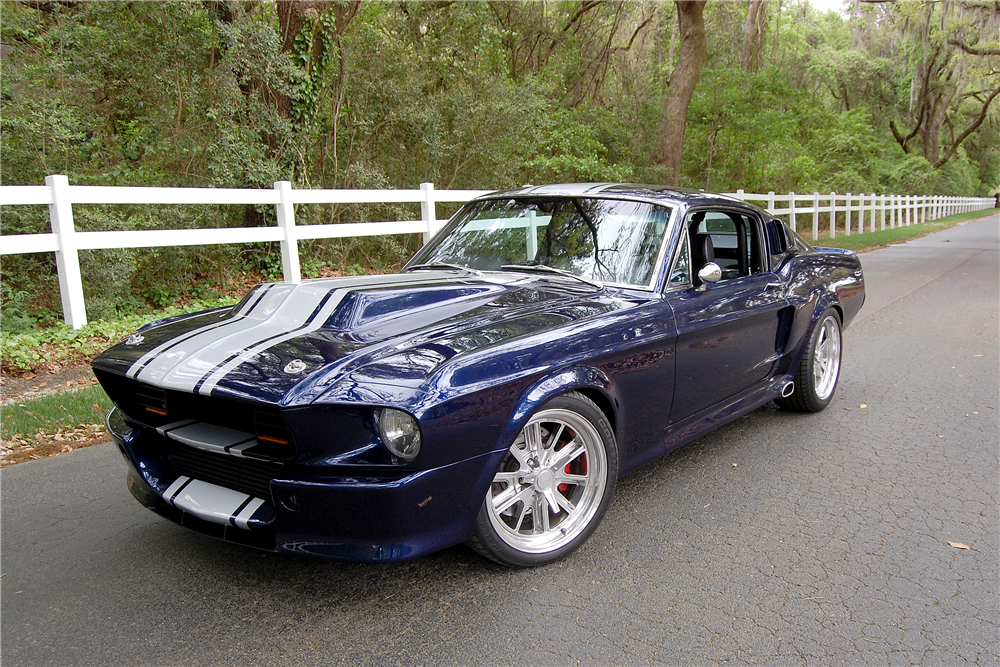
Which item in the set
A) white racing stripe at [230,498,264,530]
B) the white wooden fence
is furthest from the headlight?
the white wooden fence

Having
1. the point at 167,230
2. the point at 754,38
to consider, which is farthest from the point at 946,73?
the point at 167,230

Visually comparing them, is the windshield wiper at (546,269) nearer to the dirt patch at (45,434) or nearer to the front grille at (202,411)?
the front grille at (202,411)

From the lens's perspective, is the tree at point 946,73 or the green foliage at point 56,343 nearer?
the green foliage at point 56,343

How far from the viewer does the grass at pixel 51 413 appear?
4.62 metres

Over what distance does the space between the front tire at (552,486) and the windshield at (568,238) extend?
96cm

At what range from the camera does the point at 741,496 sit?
3.50 meters

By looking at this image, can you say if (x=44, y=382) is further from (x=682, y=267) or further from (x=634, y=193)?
(x=682, y=267)

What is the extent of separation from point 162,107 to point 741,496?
10.1 meters

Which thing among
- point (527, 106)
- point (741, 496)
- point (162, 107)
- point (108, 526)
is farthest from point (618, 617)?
point (527, 106)

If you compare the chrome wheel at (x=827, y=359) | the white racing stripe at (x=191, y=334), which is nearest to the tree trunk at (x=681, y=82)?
the chrome wheel at (x=827, y=359)

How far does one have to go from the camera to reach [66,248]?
259 inches

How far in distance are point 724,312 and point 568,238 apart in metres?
0.91

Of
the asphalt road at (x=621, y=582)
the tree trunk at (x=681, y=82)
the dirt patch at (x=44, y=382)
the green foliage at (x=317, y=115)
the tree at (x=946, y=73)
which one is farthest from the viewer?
the tree at (x=946, y=73)

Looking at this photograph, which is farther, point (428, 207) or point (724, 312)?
point (428, 207)
